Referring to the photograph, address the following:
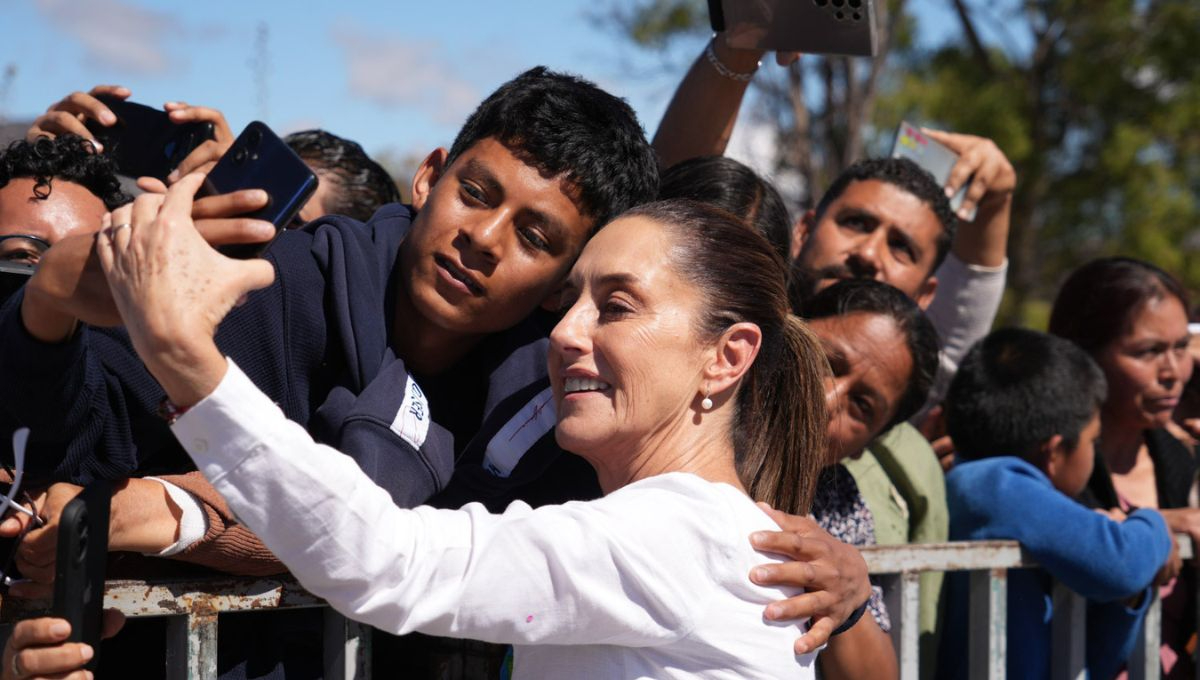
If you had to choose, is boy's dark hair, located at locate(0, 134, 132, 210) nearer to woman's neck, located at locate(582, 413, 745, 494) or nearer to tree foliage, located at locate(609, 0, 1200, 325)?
woman's neck, located at locate(582, 413, 745, 494)

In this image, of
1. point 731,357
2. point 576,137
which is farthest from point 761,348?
point 576,137

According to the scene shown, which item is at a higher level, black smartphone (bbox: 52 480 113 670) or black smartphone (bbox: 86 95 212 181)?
black smartphone (bbox: 86 95 212 181)

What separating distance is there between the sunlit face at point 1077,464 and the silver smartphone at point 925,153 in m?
0.84

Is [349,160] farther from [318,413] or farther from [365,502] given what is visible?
[365,502]

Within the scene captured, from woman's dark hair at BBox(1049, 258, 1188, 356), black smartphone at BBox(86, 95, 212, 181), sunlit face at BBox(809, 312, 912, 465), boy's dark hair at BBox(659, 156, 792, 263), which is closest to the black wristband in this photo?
sunlit face at BBox(809, 312, 912, 465)

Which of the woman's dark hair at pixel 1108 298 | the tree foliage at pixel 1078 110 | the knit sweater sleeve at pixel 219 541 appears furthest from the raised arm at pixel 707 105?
the tree foliage at pixel 1078 110

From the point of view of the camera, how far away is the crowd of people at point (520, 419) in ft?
5.52

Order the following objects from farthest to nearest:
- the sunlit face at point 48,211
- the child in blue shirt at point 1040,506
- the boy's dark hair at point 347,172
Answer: the boy's dark hair at point 347,172 < the child in blue shirt at point 1040,506 < the sunlit face at point 48,211

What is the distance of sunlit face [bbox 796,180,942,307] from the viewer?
3.96 meters

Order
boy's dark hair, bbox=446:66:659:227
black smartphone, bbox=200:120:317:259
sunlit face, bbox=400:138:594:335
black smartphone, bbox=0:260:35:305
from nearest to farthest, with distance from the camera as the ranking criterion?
black smartphone, bbox=200:120:317:259 < black smartphone, bbox=0:260:35:305 < sunlit face, bbox=400:138:594:335 < boy's dark hair, bbox=446:66:659:227

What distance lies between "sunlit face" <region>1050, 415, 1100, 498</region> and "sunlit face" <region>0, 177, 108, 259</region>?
2.59 m

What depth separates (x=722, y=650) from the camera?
193 centimetres

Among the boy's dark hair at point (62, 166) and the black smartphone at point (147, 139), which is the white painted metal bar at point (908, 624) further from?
the boy's dark hair at point (62, 166)

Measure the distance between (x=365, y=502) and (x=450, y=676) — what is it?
960mm
